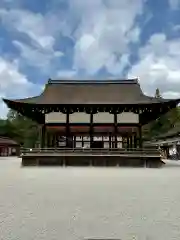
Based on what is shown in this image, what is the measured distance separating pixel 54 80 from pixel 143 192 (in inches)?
845

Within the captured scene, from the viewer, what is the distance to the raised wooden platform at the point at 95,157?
22.9 m

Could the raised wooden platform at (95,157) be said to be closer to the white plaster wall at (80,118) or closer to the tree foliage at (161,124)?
the white plaster wall at (80,118)

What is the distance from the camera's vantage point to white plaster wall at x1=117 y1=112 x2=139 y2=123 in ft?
81.3

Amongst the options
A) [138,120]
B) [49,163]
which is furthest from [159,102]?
[49,163]

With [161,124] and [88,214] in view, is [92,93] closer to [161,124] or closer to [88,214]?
[88,214]

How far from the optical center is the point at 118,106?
24047 mm

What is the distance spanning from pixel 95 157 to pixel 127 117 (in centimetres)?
390

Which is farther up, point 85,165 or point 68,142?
point 68,142

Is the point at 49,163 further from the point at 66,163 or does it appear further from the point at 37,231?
the point at 37,231

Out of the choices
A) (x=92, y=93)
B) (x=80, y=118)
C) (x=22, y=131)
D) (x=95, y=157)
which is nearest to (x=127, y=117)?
(x=80, y=118)

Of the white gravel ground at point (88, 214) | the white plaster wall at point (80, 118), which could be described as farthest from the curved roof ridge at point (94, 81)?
the white gravel ground at point (88, 214)

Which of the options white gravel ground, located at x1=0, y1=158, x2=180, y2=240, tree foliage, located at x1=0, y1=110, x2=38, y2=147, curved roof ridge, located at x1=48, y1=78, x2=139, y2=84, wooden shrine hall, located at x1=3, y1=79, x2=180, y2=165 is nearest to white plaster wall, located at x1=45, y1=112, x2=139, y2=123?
wooden shrine hall, located at x1=3, y1=79, x2=180, y2=165

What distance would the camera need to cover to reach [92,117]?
82.1ft

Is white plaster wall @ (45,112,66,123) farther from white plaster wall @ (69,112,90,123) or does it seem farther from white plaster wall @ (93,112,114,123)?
white plaster wall @ (93,112,114,123)
